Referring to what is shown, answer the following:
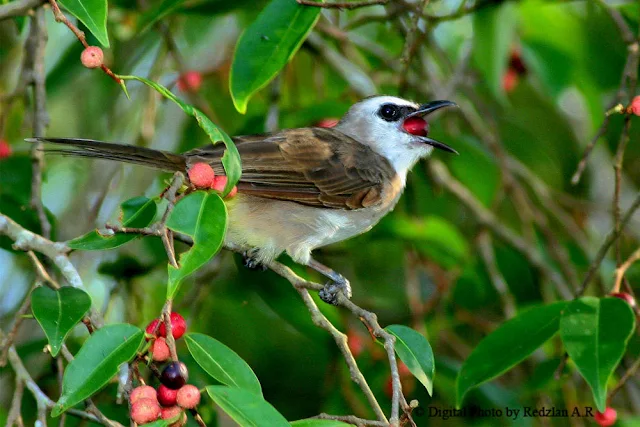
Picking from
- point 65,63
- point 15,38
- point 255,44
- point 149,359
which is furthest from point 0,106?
point 149,359

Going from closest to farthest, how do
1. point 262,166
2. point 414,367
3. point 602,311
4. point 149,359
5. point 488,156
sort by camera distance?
point 149,359 → point 414,367 → point 602,311 → point 262,166 → point 488,156

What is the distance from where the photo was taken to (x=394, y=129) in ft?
15.2

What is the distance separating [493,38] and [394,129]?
2.47 ft

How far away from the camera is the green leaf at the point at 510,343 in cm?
301

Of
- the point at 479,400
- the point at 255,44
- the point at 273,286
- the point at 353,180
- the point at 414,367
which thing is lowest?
the point at 479,400

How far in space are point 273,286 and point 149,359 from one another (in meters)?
1.78

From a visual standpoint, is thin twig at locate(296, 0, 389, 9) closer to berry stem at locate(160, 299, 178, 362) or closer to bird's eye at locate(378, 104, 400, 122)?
berry stem at locate(160, 299, 178, 362)

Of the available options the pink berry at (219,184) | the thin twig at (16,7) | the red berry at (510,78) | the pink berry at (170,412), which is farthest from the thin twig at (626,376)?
the red berry at (510,78)

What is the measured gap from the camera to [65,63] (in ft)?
13.8

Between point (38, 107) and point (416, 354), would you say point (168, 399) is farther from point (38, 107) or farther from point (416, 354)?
point (38, 107)

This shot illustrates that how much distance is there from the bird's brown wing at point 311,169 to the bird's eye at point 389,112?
24cm

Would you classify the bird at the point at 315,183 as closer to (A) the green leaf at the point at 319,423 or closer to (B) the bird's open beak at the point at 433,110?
(B) the bird's open beak at the point at 433,110

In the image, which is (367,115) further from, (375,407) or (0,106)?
(375,407)

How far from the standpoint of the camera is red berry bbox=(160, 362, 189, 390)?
2053mm
